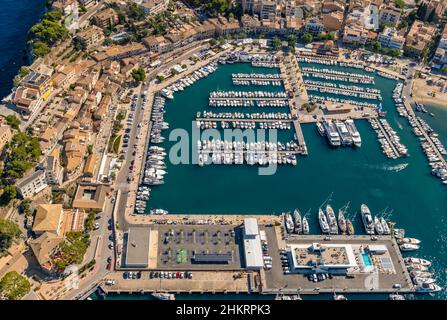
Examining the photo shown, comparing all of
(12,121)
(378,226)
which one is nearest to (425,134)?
(378,226)

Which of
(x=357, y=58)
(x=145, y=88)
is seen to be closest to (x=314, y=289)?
(x=145, y=88)

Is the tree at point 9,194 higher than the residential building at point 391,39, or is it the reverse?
the residential building at point 391,39

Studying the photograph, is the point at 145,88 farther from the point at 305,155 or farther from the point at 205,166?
the point at 305,155

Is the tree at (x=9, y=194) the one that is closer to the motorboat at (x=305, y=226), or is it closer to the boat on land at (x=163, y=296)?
the boat on land at (x=163, y=296)

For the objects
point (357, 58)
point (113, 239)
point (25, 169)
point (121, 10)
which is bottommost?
point (113, 239)

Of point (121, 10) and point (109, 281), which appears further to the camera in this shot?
point (121, 10)

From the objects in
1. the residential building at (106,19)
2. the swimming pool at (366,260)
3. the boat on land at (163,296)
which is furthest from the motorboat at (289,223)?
the residential building at (106,19)
